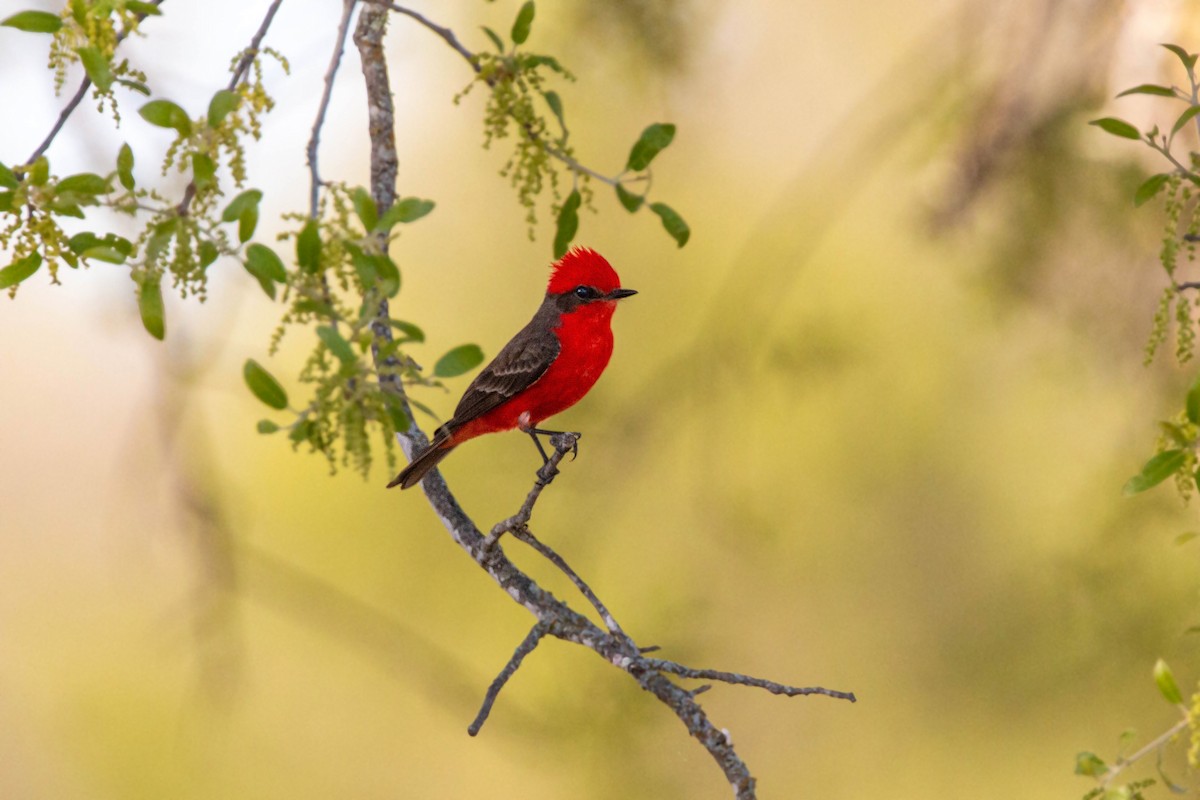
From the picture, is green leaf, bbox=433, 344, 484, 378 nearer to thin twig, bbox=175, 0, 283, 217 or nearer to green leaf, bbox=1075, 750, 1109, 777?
thin twig, bbox=175, 0, 283, 217

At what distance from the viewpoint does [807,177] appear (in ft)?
14.3

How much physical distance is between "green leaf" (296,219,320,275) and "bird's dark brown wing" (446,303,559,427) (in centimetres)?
183

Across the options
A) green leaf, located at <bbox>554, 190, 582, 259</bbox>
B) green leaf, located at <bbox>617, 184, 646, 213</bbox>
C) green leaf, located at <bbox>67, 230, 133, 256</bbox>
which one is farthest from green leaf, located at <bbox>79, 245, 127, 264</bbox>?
green leaf, located at <bbox>617, 184, 646, 213</bbox>

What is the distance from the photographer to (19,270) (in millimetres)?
2283

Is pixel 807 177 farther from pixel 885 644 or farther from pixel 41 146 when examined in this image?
pixel 885 644

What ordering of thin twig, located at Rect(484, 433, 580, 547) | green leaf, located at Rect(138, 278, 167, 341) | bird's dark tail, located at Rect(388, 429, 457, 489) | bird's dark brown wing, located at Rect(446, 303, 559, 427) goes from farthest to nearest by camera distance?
bird's dark brown wing, located at Rect(446, 303, 559, 427) → bird's dark tail, located at Rect(388, 429, 457, 489) → thin twig, located at Rect(484, 433, 580, 547) → green leaf, located at Rect(138, 278, 167, 341)

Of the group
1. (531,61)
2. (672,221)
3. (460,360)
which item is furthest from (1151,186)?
(460,360)

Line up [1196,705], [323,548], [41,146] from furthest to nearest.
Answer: [323,548], [41,146], [1196,705]

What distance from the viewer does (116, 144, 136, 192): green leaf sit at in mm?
2141

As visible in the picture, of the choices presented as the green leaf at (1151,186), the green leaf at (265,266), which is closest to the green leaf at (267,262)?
the green leaf at (265,266)

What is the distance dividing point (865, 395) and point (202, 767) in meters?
4.40

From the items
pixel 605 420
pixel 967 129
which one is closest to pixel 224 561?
pixel 605 420

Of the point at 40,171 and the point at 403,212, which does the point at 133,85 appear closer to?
the point at 40,171

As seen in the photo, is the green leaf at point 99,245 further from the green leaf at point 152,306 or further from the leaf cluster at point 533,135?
the leaf cluster at point 533,135
